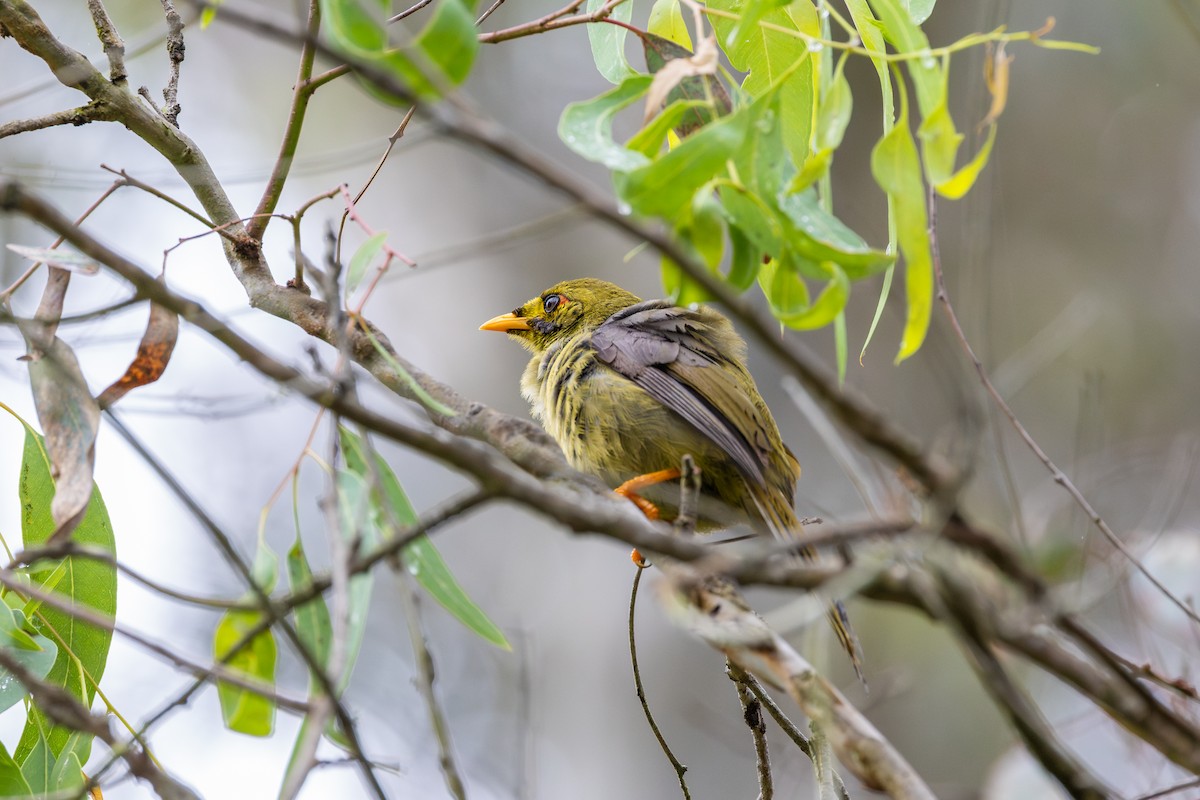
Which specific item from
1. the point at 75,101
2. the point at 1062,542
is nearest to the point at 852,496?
the point at 1062,542

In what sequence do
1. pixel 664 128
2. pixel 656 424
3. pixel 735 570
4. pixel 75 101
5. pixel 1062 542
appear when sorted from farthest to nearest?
pixel 75 101 < pixel 656 424 < pixel 1062 542 < pixel 664 128 < pixel 735 570

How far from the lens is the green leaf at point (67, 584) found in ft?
9.75

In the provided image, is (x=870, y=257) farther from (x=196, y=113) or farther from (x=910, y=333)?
(x=196, y=113)

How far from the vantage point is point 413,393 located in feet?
8.75

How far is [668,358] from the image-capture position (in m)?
4.22

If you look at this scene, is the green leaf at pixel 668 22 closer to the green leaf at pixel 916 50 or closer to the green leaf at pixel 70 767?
the green leaf at pixel 916 50

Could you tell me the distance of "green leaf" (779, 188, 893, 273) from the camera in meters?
2.07

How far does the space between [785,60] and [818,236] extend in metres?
1.12

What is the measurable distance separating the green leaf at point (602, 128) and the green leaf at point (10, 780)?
2077 mm

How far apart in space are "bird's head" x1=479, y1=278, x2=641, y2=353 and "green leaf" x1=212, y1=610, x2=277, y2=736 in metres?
3.00

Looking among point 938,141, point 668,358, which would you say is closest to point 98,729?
point 938,141

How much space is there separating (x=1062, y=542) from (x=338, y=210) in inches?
299

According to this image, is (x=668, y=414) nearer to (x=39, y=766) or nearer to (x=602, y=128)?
(x=602, y=128)

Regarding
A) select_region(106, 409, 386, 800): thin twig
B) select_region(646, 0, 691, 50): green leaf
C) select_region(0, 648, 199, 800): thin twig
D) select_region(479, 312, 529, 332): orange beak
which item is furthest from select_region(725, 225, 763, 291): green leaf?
select_region(479, 312, 529, 332): orange beak
